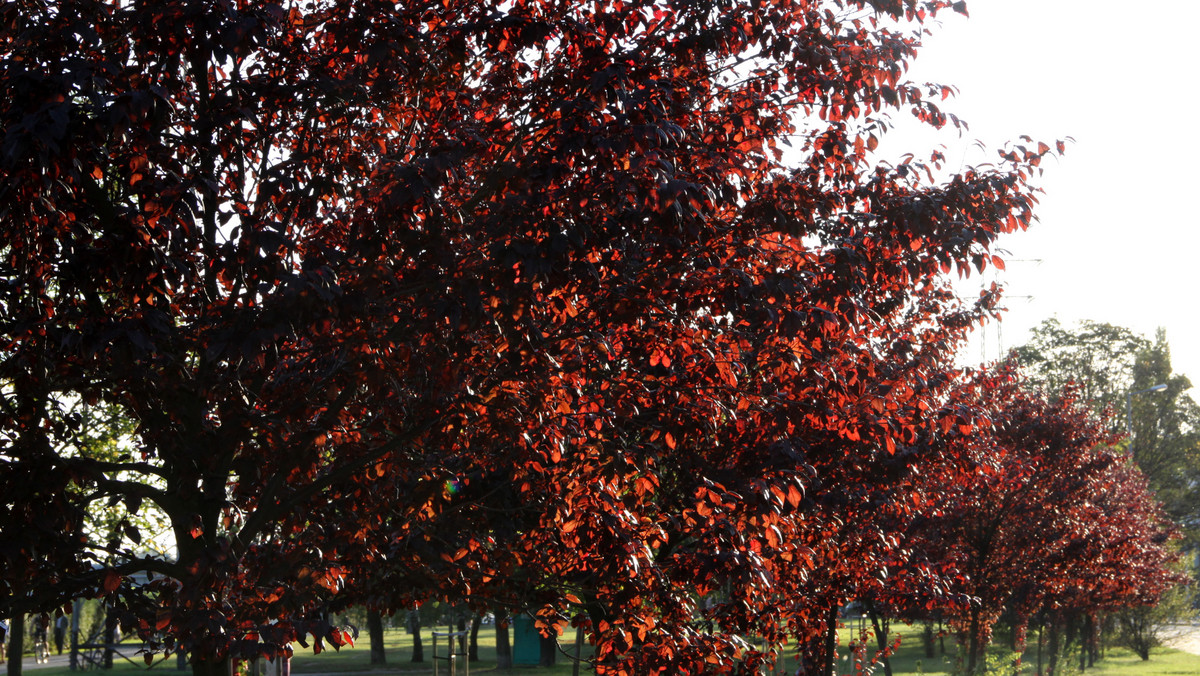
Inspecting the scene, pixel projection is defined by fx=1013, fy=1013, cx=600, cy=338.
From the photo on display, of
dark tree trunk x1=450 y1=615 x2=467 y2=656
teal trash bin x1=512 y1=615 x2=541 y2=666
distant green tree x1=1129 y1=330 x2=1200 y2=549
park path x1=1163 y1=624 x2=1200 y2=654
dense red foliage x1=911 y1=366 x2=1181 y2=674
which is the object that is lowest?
park path x1=1163 y1=624 x2=1200 y2=654

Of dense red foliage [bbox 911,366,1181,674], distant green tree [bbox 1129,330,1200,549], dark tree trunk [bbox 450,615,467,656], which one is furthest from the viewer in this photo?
distant green tree [bbox 1129,330,1200,549]

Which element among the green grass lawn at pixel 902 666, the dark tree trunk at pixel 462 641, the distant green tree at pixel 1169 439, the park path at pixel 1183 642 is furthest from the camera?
the distant green tree at pixel 1169 439

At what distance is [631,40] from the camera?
6.56m

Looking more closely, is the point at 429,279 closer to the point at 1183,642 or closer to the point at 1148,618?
the point at 1148,618

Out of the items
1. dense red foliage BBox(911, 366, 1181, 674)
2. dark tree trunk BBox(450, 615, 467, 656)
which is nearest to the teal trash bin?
dark tree trunk BBox(450, 615, 467, 656)

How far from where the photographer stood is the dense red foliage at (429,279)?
505 cm

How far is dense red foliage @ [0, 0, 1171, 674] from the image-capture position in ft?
16.6

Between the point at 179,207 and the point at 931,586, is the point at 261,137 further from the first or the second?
the point at 931,586

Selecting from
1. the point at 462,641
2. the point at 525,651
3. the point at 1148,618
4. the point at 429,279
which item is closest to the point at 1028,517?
the point at 429,279

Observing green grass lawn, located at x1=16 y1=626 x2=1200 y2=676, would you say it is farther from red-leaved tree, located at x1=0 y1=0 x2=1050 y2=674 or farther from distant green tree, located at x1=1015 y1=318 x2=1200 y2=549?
red-leaved tree, located at x1=0 y1=0 x2=1050 y2=674

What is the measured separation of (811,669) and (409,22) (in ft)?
34.8

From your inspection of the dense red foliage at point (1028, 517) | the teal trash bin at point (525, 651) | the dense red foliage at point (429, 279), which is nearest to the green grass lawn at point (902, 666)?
the teal trash bin at point (525, 651)

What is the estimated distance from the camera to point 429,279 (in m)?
5.50

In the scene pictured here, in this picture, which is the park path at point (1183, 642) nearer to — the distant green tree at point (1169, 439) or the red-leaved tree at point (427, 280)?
the distant green tree at point (1169, 439)
